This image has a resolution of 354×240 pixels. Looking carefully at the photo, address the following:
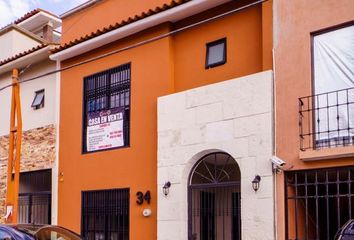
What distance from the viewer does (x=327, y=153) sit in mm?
8758

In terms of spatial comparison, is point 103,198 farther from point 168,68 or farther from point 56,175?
point 168,68

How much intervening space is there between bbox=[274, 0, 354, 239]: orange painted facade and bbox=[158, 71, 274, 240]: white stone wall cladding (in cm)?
21

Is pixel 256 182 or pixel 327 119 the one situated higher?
pixel 327 119

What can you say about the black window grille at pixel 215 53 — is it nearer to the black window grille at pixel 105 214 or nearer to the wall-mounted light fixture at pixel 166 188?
the wall-mounted light fixture at pixel 166 188

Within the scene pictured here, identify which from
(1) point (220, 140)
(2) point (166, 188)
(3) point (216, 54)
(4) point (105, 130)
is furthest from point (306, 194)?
(4) point (105, 130)

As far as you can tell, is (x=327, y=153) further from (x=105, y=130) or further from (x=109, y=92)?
(x=109, y=92)

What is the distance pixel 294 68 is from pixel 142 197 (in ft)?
15.3

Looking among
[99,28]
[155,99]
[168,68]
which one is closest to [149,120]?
[155,99]

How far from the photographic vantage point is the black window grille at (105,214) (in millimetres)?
12719

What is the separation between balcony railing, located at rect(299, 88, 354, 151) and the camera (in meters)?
9.04

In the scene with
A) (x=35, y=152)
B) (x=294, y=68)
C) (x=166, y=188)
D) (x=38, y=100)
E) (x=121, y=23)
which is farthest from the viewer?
(x=38, y=100)

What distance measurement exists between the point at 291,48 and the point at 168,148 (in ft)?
11.4

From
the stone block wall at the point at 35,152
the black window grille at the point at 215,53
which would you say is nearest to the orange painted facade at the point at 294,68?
the black window grille at the point at 215,53

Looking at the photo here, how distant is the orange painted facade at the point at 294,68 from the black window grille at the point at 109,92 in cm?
450
